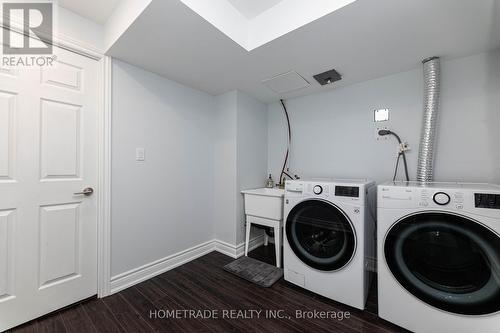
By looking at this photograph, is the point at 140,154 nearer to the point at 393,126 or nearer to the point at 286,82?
the point at 286,82

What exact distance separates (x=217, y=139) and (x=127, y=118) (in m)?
1.04

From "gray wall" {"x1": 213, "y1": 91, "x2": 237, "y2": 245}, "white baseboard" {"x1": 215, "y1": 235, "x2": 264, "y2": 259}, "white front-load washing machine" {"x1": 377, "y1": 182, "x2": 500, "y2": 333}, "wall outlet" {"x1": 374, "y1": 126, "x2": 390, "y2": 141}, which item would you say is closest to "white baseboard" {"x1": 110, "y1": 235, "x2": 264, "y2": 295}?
"white baseboard" {"x1": 215, "y1": 235, "x2": 264, "y2": 259}

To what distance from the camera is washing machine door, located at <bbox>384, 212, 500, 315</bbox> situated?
1.09 m

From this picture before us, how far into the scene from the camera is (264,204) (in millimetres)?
2201

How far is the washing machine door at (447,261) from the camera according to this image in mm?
1090

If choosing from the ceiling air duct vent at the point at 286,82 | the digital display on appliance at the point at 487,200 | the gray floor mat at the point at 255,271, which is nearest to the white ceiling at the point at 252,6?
the ceiling air duct vent at the point at 286,82

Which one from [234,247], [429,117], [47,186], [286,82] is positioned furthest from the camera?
[234,247]

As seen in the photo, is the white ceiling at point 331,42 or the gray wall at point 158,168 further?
the gray wall at point 158,168

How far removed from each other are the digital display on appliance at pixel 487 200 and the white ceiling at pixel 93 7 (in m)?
2.63

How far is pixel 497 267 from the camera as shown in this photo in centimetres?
107

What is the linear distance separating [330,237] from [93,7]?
8.32 ft

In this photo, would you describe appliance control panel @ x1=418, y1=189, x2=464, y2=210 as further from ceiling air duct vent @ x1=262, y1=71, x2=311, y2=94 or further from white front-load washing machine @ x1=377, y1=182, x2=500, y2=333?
ceiling air duct vent @ x1=262, y1=71, x2=311, y2=94

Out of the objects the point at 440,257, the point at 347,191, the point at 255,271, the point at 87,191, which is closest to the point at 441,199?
the point at 440,257

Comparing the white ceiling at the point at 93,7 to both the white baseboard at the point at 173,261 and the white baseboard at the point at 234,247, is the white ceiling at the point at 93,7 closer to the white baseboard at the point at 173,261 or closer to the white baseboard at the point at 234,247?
the white baseboard at the point at 173,261
